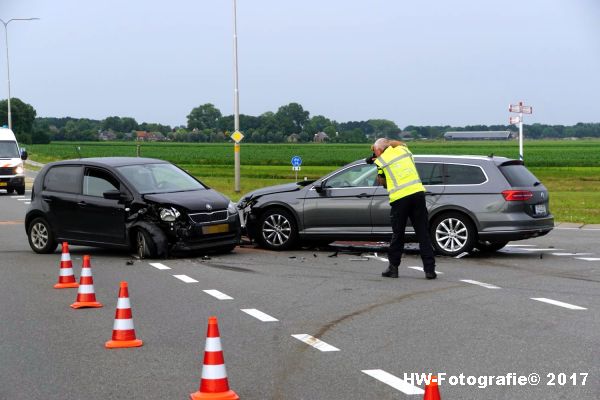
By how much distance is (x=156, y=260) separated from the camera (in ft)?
49.5

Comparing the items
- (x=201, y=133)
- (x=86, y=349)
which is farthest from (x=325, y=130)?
(x=86, y=349)

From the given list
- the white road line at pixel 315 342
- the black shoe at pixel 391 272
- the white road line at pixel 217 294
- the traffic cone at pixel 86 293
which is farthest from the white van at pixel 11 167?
the white road line at pixel 315 342

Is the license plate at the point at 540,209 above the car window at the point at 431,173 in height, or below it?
below

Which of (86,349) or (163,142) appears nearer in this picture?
(86,349)

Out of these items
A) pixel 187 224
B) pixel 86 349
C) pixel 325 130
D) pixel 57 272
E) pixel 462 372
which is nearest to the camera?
pixel 462 372

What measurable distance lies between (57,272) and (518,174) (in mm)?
6856

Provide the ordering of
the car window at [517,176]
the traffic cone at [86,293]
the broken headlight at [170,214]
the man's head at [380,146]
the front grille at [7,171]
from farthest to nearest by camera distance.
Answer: the front grille at [7,171]
the car window at [517,176]
the broken headlight at [170,214]
the man's head at [380,146]
the traffic cone at [86,293]

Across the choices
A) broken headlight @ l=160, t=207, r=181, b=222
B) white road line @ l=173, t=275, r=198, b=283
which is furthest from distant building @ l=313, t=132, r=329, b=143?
white road line @ l=173, t=275, r=198, b=283

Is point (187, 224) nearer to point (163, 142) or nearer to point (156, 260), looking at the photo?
point (156, 260)

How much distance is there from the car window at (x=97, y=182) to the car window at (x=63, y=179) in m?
0.16

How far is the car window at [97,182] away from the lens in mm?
15742

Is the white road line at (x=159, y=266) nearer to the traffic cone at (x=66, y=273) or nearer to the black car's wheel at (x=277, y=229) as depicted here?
the traffic cone at (x=66, y=273)

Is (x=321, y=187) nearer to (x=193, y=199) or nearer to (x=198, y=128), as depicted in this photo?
(x=193, y=199)

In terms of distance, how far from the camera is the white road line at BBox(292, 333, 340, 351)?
8258 mm
